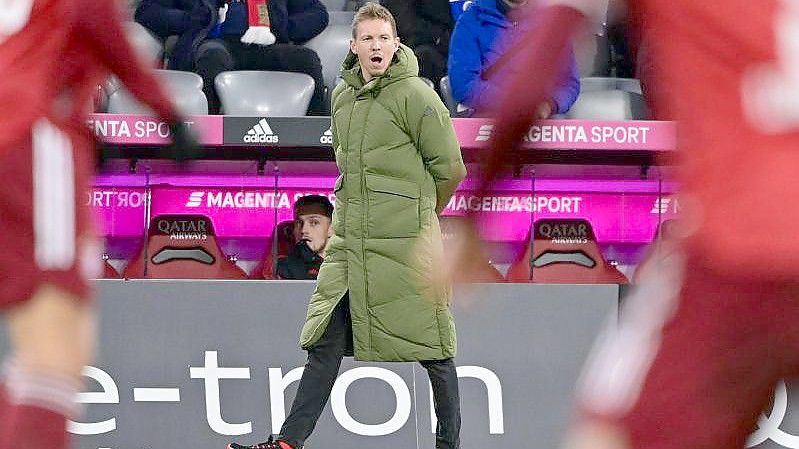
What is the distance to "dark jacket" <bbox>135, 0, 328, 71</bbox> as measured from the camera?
8.45 metres

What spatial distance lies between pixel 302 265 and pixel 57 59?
4360mm

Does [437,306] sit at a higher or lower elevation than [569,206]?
lower

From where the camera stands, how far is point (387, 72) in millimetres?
5961

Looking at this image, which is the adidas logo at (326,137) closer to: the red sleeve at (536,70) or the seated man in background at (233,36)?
the seated man in background at (233,36)

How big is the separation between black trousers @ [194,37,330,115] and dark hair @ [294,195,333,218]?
1.08 m

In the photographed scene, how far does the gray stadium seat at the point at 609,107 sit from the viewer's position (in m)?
8.53

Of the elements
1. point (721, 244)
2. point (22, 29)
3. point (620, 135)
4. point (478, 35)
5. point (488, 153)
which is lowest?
point (721, 244)

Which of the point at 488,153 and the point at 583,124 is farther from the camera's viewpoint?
the point at 583,124

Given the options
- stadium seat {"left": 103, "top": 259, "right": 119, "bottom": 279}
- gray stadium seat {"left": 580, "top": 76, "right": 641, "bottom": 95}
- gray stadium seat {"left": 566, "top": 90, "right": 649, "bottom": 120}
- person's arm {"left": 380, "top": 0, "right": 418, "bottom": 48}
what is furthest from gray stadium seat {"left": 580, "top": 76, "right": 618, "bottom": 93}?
stadium seat {"left": 103, "top": 259, "right": 119, "bottom": 279}

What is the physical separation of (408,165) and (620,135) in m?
2.20

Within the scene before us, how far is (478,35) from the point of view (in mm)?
7801

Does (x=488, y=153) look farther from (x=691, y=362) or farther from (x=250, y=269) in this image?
(x=250, y=269)

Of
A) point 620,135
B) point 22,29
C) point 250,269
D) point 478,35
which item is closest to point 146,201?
point 250,269

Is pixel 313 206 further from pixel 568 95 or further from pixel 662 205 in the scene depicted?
pixel 662 205
